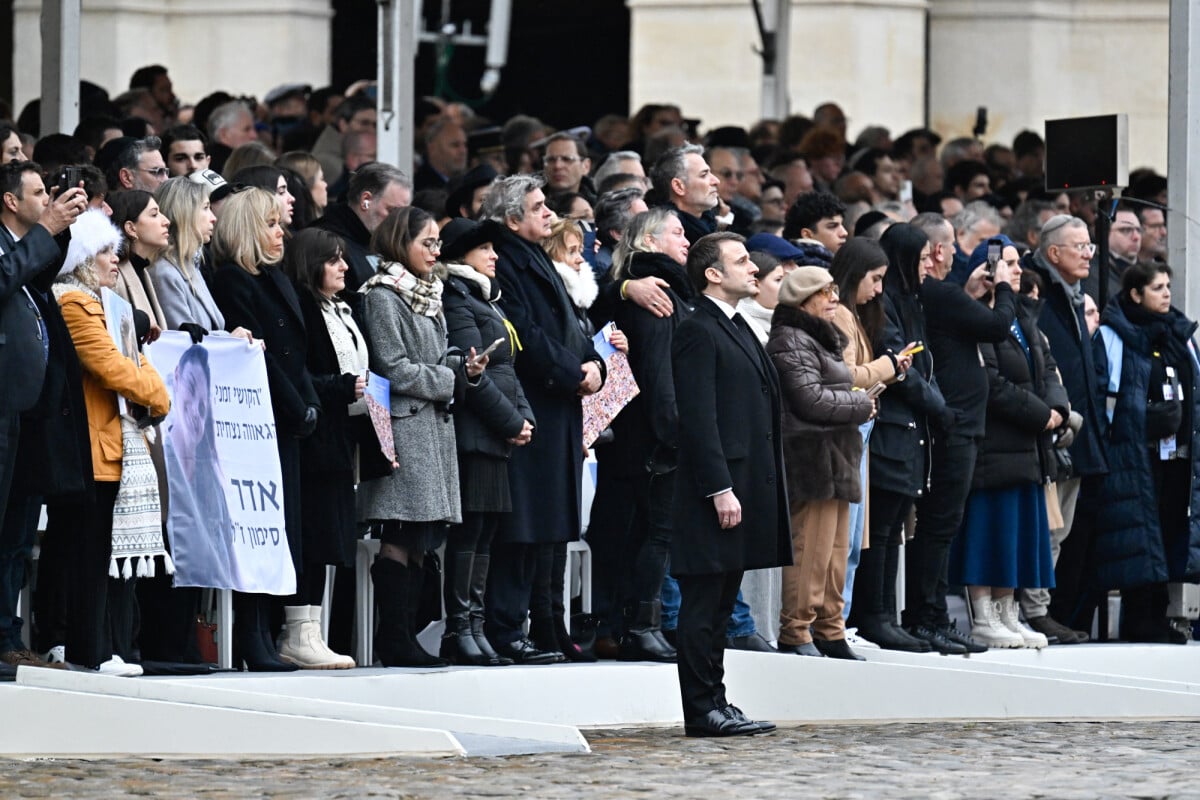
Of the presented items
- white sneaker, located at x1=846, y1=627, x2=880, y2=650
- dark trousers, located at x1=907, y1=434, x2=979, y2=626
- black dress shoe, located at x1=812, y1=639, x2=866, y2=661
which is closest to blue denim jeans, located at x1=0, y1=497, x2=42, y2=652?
black dress shoe, located at x1=812, y1=639, x2=866, y2=661

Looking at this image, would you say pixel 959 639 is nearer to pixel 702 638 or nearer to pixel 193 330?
pixel 702 638

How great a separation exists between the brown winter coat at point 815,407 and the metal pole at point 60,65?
3633 mm

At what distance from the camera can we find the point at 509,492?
38.7 feet

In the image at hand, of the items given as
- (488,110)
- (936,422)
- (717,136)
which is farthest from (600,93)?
(936,422)

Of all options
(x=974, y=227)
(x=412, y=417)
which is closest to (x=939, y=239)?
(x=974, y=227)

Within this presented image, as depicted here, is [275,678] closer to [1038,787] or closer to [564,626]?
[564,626]

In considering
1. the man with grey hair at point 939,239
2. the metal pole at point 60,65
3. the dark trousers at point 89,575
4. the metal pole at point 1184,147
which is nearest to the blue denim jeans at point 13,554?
the dark trousers at point 89,575

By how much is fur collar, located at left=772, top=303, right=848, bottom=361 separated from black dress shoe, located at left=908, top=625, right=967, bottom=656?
189 centimetres

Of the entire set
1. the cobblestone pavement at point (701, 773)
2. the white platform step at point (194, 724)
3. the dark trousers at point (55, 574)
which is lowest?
the cobblestone pavement at point (701, 773)

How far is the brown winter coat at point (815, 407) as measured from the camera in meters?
12.1

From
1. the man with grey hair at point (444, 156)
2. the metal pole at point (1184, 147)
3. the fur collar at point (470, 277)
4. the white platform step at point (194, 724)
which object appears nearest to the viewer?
the white platform step at point (194, 724)

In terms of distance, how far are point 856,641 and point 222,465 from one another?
3.47m

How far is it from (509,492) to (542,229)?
3.94 feet

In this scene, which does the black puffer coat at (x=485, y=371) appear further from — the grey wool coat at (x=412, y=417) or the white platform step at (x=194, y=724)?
the white platform step at (x=194, y=724)
